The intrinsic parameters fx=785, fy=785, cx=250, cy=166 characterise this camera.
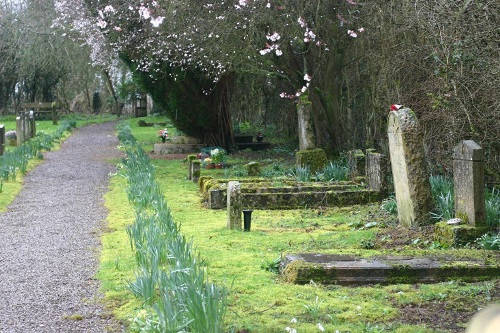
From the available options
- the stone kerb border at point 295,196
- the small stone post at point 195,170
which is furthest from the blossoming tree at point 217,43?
the stone kerb border at point 295,196

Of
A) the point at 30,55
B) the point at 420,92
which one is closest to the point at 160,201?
the point at 420,92

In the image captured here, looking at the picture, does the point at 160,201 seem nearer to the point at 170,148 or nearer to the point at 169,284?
the point at 169,284

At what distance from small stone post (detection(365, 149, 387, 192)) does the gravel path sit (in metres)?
4.09

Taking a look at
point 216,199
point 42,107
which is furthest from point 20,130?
point 42,107

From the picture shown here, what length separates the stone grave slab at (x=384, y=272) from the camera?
6.56m

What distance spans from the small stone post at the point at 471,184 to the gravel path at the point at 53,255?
3955 millimetres

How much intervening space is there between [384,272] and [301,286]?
73cm

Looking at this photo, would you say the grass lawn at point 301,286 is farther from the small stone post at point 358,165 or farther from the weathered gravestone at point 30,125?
the weathered gravestone at point 30,125

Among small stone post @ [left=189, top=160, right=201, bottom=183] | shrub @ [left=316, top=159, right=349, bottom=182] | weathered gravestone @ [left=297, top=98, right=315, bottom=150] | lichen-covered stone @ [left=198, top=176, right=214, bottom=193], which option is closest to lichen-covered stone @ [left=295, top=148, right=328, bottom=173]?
weathered gravestone @ [left=297, top=98, right=315, bottom=150]

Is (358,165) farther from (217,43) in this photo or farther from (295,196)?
(217,43)

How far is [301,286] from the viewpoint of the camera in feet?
21.1

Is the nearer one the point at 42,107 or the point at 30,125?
the point at 30,125

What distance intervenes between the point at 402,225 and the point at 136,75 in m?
13.1

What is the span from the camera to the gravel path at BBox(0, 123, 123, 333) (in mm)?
5809
